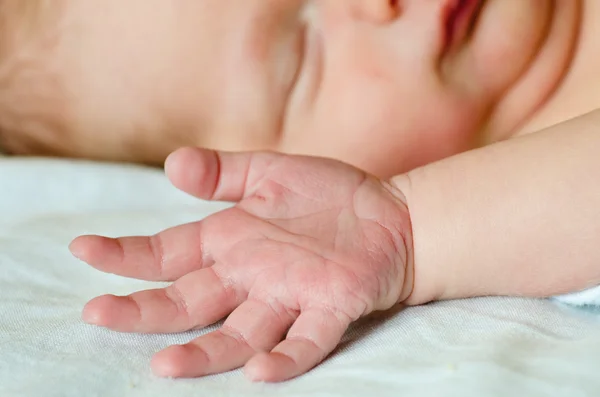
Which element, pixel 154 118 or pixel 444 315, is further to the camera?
pixel 154 118

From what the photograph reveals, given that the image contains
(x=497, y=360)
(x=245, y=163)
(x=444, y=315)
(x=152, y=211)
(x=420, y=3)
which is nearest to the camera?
(x=497, y=360)

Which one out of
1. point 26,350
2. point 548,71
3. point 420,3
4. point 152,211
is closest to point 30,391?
point 26,350

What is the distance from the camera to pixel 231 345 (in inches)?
22.4

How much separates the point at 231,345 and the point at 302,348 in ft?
0.21

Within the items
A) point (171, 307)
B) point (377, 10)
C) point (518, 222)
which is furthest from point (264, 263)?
point (377, 10)

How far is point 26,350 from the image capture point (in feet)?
1.87

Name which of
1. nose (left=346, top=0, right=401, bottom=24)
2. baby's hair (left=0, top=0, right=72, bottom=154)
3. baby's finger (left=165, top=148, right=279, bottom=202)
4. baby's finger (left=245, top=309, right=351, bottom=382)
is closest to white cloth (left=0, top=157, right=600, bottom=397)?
baby's finger (left=245, top=309, right=351, bottom=382)

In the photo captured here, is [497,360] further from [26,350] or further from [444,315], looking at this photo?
[26,350]

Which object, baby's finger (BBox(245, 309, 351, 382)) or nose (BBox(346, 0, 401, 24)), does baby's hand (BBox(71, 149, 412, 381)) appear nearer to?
baby's finger (BBox(245, 309, 351, 382))

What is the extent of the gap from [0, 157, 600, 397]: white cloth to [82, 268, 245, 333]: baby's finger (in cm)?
1

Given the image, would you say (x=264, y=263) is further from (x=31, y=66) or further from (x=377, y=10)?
(x=31, y=66)

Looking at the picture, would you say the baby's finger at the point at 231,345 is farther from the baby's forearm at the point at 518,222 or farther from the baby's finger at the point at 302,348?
the baby's forearm at the point at 518,222

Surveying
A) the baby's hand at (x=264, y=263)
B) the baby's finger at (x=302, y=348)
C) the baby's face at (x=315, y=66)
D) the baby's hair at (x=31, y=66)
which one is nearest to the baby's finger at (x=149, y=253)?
the baby's hand at (x=264, y=263)

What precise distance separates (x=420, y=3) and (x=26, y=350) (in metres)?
0.58
